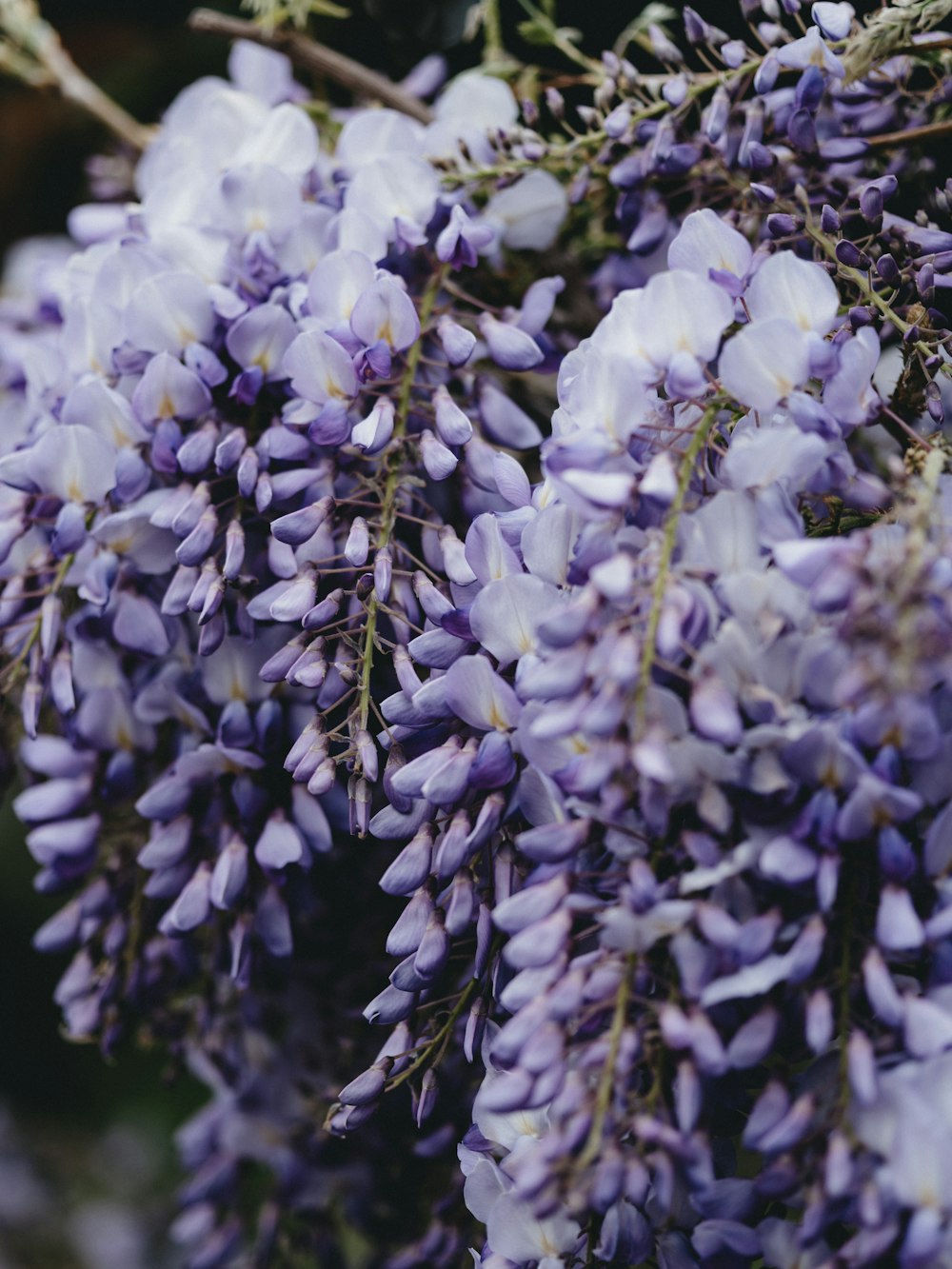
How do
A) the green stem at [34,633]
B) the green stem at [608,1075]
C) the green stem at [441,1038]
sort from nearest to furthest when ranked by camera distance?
the green stem at [608,1075] → the green stem at [441,1038] → the green stem at [34,633]

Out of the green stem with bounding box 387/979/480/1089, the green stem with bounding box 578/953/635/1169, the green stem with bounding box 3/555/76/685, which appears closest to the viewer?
the green stem with bounding box 578/953/635/1169

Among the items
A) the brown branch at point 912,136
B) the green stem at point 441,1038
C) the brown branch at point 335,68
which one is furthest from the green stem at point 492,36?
the green stem at point 441,1038

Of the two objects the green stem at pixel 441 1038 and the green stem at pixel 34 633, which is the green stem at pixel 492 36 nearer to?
the green stem at pixel 34 633

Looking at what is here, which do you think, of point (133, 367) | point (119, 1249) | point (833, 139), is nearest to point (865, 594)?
point (833, 139)

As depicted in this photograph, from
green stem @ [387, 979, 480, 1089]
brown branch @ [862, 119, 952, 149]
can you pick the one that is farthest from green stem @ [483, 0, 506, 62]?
green stem @ [387, 979, 480, 1089]

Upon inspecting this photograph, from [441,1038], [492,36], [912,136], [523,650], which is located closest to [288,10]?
[492,36]

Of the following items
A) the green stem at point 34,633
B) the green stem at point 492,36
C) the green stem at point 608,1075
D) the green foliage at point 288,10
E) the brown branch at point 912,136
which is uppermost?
the green foliage at point 288,10

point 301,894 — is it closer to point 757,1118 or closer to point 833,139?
point 757,1118

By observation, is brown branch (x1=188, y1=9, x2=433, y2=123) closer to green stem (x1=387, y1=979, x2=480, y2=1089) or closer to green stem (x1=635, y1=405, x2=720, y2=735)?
green stem (x1=635, y1=405, x2=720, y2=735)

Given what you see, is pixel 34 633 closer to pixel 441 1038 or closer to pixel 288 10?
pixel 441 1038
